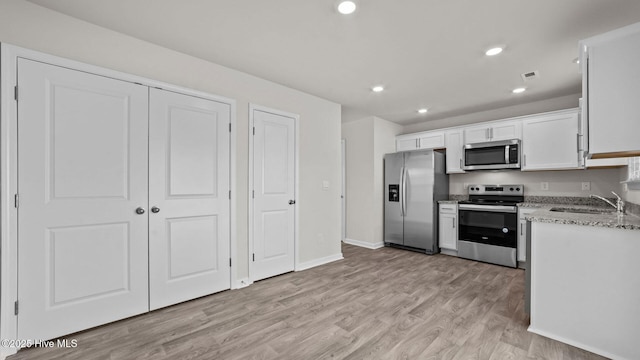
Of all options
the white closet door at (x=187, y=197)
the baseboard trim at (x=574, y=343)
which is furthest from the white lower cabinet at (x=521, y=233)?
the white closet door at (x=187, y=197)

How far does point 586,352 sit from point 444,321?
0.89 metres

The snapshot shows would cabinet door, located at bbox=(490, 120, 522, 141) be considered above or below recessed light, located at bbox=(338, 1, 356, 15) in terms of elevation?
below

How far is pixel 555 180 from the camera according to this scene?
4.00m

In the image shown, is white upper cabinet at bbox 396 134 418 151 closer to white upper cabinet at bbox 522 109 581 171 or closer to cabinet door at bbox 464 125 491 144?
cabinet door at bbox 464 125 491 144

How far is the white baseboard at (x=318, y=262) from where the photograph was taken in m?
3.65

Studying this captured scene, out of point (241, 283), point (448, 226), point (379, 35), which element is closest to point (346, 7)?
point (379, 35)

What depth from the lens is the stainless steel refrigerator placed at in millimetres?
4500

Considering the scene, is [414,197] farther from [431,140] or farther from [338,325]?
[338,325]

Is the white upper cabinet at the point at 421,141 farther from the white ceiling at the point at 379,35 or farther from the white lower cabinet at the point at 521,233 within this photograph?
the white lower cabinet at the point at 521,233

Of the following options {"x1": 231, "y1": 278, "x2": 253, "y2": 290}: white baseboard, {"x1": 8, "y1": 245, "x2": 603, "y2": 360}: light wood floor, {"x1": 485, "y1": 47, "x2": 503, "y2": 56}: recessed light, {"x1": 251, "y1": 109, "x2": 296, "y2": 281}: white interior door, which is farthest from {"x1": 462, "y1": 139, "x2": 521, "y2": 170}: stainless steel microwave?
{"x1": 231, "y1": 278, "x2": 253, "y2": 290}: white baseboard

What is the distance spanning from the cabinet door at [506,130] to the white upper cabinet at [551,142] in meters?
0.07

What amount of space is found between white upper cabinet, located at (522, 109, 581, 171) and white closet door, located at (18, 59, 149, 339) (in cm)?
482

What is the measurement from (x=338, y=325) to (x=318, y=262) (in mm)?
1661

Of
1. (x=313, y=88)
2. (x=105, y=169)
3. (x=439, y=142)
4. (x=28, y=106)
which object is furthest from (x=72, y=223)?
(x=439, y=142)
